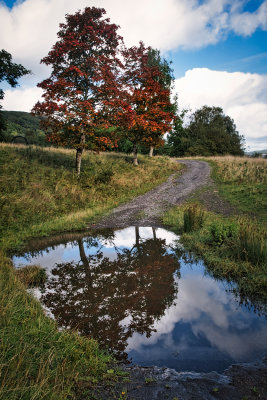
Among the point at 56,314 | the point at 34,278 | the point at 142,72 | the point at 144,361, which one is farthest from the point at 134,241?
the point at 142,72

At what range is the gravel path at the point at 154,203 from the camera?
31.3ft

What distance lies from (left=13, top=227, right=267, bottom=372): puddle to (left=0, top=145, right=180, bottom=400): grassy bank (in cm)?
51

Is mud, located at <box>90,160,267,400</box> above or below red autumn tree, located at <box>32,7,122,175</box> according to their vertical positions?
below

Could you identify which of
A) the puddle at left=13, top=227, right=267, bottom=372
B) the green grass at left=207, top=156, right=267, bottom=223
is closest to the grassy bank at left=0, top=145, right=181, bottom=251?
the puddle at left=13, top=227, right=267, bottom=372

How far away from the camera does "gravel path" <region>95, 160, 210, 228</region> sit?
9.54 metres

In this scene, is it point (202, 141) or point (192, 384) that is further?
point (202, 141)

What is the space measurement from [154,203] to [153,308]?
8.17m

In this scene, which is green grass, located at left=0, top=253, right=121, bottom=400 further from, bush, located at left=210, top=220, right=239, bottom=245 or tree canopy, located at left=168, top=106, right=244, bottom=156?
tree canopy, located at left=168, top=106, right=244, bottom=156

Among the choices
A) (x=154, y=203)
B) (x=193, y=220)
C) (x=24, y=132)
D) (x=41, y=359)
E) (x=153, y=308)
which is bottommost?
(x=153, y=308)

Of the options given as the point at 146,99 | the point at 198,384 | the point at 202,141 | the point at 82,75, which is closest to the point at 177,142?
the point at 202,141

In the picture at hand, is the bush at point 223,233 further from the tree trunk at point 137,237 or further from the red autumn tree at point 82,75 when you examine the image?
the red autumn tree at point 82,75

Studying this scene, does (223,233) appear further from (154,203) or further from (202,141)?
(202,141)

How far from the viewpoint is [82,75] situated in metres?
10.9

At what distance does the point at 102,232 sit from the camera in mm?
8547
